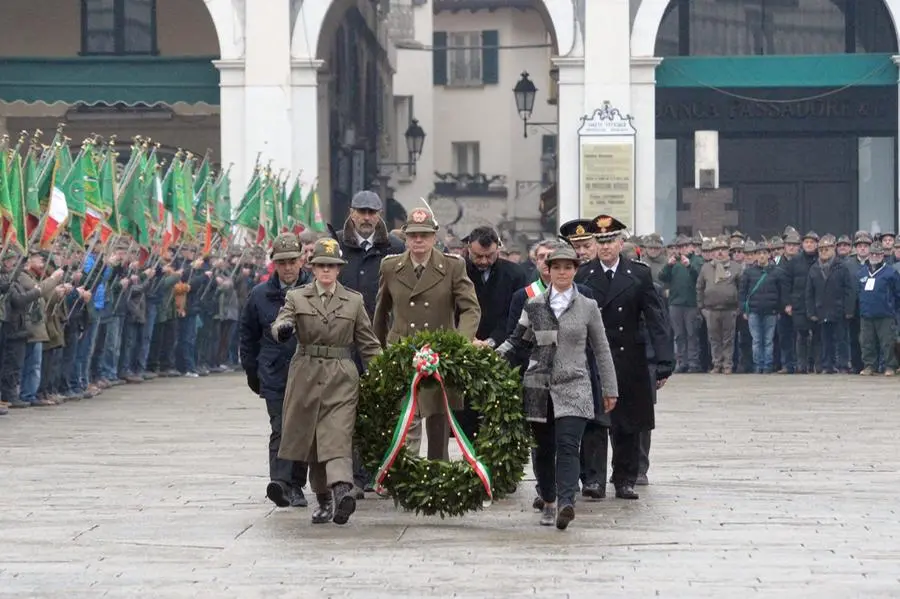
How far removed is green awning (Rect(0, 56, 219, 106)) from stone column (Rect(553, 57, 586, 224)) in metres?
6.23

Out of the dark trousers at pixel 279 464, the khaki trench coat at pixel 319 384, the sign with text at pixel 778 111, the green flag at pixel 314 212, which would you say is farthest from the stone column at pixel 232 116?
the khaki trench coat at pixel 319 384

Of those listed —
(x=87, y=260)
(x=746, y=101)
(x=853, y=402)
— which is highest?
(x=746, y=101)

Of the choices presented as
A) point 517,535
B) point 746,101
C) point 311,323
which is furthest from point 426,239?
point 746,101

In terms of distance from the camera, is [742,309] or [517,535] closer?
[517,535]

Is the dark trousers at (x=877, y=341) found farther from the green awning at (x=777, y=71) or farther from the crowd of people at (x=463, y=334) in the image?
the crowd of people at (x=463, y=334)

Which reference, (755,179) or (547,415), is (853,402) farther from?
(755,179)

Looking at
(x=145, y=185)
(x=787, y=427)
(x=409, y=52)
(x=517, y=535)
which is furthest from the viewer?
(x=409, y=52)

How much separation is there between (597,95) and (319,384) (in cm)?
2354

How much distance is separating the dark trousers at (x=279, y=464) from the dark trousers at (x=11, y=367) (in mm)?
9312

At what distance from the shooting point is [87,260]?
24875mm

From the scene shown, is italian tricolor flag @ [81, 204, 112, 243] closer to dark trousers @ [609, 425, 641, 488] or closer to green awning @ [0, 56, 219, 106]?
dark trousers @ [609, 425, 641, 488]

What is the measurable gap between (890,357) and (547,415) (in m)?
16.6

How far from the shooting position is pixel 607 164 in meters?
35.5

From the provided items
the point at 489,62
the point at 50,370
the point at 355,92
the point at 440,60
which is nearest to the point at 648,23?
the point at 355,92
